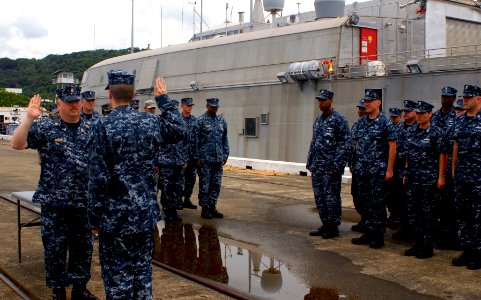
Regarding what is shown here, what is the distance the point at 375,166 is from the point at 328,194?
72 cm

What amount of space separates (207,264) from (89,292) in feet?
4.84

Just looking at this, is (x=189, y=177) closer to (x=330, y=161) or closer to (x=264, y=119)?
(x=330, y=161)

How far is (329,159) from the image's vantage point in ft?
21.3

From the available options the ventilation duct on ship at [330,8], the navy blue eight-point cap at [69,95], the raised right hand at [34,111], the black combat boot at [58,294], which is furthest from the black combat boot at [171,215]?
the ventilation duct on ship at [330,8]

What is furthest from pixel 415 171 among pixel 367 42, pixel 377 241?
pixel 367 42

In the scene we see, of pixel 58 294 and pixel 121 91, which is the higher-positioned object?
pixel 121 91

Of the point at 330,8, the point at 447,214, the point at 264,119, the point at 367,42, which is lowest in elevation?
the point at 447,214

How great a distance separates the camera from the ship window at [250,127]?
1916 centimetres

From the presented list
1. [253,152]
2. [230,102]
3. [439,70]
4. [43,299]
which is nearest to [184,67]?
[230,102]

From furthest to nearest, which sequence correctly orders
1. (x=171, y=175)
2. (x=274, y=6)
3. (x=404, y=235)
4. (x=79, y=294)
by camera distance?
1. (x=274, y=6)
2. (x=171, y=175)
3. (x=404, y=235)
4. (x=79, y=294)

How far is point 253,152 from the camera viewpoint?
19.1 metres

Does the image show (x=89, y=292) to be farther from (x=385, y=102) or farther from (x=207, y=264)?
(x=385, y=102)

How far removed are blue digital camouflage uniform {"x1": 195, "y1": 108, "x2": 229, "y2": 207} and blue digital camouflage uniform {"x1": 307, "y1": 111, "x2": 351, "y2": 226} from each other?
1802 millimetres

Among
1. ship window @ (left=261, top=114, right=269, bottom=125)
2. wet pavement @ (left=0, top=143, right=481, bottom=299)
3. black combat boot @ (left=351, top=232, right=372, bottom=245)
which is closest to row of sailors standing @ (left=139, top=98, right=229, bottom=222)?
wet pavement @ (left=0, top=143, right=481, bottom=299)
